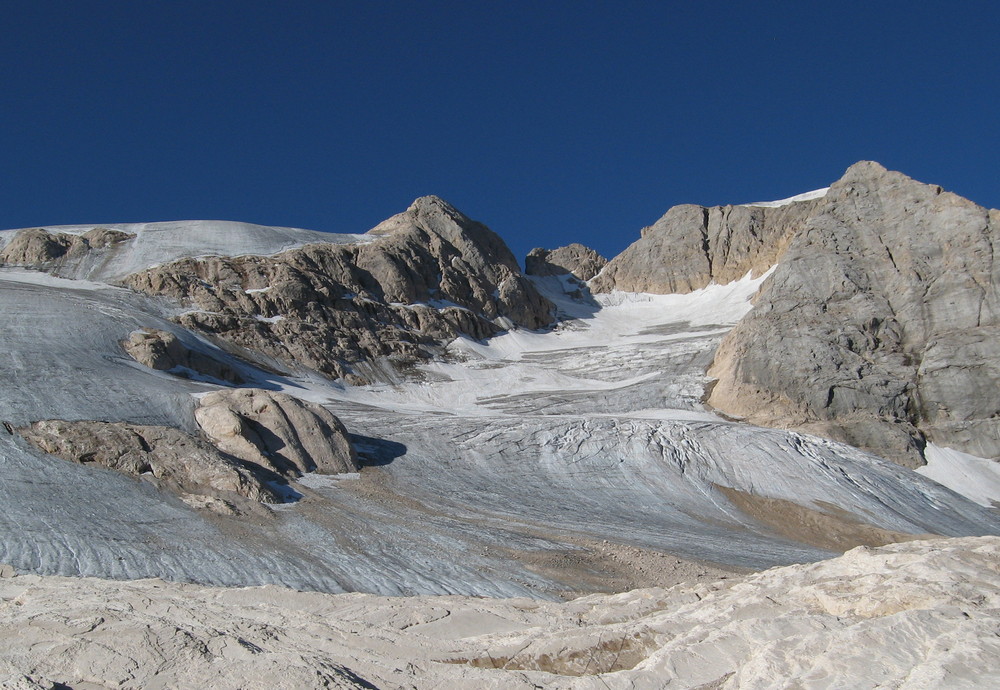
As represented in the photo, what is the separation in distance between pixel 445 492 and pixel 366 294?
38.7 metres

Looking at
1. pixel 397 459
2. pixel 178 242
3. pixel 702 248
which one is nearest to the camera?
pixel 397 459

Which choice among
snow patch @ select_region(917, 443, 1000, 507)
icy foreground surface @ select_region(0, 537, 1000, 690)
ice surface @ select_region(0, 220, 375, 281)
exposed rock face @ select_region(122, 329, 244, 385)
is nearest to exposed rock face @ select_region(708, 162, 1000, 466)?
snow patch @ select_region(917, 443, 1000, 507)

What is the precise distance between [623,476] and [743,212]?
208 ft

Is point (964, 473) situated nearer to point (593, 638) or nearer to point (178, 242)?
point (593, 638)

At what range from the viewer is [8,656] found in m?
6.66

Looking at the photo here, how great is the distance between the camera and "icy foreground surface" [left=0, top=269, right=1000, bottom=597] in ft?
50.1

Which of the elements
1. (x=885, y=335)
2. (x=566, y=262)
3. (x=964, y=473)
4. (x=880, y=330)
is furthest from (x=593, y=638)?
(x=566, y=262)

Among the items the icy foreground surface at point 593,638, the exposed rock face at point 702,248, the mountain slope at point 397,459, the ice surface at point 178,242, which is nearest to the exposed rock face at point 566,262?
the exposed rock face at point 702,248

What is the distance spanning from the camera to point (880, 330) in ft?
→ 154

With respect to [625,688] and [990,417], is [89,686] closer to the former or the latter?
[625,688]

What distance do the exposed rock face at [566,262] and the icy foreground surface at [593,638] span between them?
280ft

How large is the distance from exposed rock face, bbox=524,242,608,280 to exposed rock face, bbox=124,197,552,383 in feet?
42.2

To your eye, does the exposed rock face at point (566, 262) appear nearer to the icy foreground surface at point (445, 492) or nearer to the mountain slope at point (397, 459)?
the mountain slope at point (397, 459)

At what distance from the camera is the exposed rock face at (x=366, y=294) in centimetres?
5050
